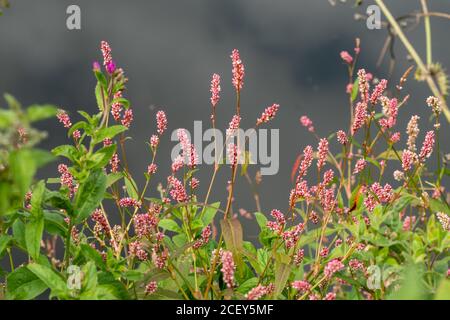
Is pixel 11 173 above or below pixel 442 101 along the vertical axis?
below

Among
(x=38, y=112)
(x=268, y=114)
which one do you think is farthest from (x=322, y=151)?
(x=38, y=112)

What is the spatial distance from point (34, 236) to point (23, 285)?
158 mm

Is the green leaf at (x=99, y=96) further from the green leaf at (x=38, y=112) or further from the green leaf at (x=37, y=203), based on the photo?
the green leaf at (x=38, y=112)

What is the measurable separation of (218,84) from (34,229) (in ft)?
2.32

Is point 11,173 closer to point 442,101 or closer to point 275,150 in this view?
point 442,101

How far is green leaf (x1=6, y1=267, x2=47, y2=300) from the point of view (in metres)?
1.62

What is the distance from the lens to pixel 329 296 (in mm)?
1440

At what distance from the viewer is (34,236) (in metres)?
1.57

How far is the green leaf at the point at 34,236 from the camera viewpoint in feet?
5.12

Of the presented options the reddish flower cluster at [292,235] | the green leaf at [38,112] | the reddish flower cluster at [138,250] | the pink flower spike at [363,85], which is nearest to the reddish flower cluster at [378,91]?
the pink flower spike at [363,85]

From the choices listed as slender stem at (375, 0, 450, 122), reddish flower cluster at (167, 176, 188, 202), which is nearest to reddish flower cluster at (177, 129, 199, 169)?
reddish flower cluster at (167, 176, 188, 202)

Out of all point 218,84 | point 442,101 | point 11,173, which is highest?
point 218,84
